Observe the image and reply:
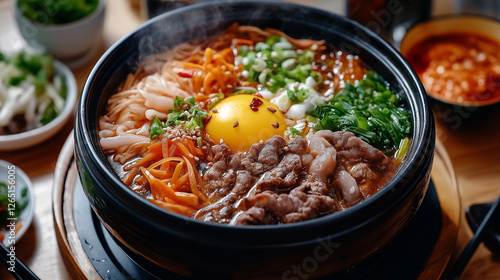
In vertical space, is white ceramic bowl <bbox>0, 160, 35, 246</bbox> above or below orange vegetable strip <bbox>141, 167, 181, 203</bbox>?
below

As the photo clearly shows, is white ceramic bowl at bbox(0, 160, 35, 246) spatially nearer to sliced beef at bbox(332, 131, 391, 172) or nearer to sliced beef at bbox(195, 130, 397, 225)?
sliced beef at bbox(195, 130, 397, 225)

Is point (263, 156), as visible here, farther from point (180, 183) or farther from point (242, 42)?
point (242, 42)

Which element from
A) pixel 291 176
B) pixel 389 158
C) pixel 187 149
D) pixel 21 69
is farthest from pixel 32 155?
pixel 389 158

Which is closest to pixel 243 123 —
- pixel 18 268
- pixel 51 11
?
pixel 18 268

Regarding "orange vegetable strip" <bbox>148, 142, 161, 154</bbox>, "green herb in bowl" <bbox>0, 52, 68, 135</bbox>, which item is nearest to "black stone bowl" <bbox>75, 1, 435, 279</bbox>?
"orange vegetable strip" <bbox>148, 142, 161, 154</bbox>

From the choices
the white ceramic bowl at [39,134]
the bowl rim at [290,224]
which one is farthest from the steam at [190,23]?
the white ceramic bowl at [39,134]

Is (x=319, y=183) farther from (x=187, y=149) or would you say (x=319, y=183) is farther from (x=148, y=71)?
(x=148, y=71)
